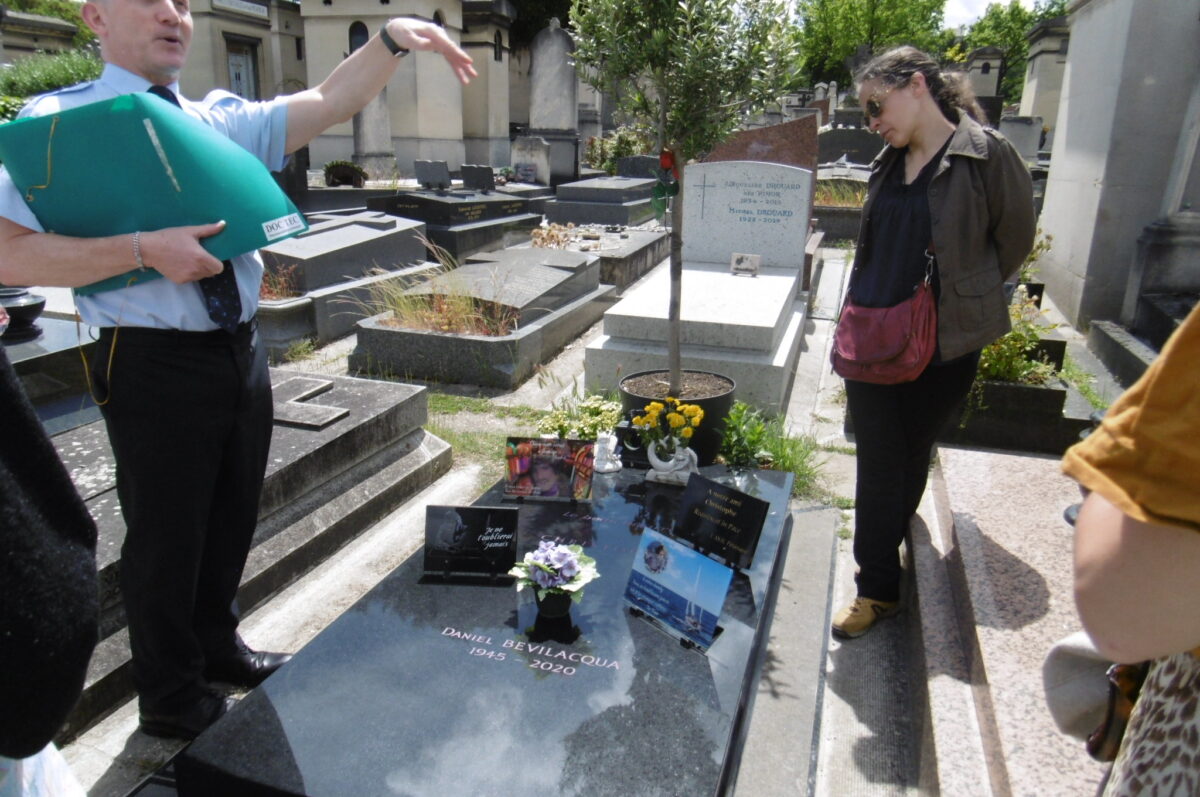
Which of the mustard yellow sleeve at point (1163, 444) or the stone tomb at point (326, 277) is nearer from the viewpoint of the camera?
the mustard yellow sleeve at point (1163, 444)

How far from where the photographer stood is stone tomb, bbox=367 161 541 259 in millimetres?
9484

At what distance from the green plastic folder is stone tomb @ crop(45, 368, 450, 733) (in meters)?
1.06

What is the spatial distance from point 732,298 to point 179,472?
413 cm

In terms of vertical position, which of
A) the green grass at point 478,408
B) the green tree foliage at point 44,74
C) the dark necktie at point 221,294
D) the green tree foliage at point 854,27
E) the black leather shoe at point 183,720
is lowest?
the black leather shoe at point 183,720

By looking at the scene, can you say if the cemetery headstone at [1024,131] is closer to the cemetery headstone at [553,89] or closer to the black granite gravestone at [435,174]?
the cemetery headstone at [553,89]

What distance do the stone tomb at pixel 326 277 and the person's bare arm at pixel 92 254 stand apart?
3.87m

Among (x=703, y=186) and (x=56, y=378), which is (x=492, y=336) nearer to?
(x=703, y=186)

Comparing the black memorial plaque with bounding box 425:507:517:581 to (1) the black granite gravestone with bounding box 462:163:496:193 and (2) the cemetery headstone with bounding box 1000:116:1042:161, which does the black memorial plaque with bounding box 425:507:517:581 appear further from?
(2) the cemetery headstone with bounding box 1000:116:1042:161

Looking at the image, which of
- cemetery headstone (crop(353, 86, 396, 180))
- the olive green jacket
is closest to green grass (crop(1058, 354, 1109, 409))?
the olive green jacket

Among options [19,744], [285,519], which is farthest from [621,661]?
[285,519]

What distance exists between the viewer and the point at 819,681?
8.14 ft

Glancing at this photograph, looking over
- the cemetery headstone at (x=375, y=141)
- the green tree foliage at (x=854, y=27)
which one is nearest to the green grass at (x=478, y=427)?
the cemetery headstone at (x=375, y=141)

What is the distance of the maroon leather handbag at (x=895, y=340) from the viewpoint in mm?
2615

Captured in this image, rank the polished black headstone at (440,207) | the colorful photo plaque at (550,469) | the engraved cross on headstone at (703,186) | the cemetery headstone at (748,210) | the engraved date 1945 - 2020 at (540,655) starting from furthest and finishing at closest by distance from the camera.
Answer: the polished black headstone at (440,207) < the engraved cross on headstone at (703,186) < the cemetery headstone at (748,210) < the colorful photo plaque at (550,469) < the engraved date 1945 - 2020 at (540,655)
